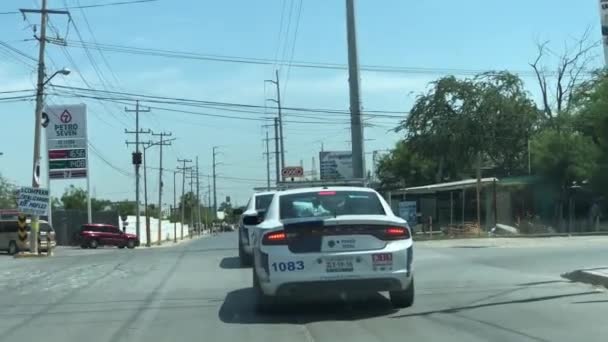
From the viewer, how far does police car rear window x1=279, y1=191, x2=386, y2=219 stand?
11.4 m

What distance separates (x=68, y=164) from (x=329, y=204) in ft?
127

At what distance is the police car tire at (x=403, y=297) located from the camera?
1113 centimetres

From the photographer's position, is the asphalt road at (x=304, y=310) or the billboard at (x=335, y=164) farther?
the billboard at (x=335, y=164)

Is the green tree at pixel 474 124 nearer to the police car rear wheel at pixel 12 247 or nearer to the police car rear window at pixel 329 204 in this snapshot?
the police car rear wheel at pixel 12 247

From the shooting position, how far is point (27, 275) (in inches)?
794

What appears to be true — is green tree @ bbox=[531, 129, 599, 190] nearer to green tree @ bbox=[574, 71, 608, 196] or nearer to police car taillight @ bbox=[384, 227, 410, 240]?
green tree @ bbox=[574, 71, 608, 196]

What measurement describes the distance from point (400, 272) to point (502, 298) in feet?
8.12

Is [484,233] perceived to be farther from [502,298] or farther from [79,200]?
[79,200]

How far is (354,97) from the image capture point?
34.9 m

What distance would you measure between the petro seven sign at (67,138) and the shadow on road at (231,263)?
26.0 m

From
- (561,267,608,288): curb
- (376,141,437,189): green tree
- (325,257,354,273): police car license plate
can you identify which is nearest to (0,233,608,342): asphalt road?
(561,267,608,288): curb

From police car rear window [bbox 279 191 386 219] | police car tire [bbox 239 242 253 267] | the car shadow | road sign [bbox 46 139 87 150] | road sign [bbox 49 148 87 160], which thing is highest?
road sign [bbox 46 139 87 150]

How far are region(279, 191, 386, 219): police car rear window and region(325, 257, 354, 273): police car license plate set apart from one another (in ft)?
3.02

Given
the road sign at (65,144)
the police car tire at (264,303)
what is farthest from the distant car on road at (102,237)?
the police car tire at (264,303)
